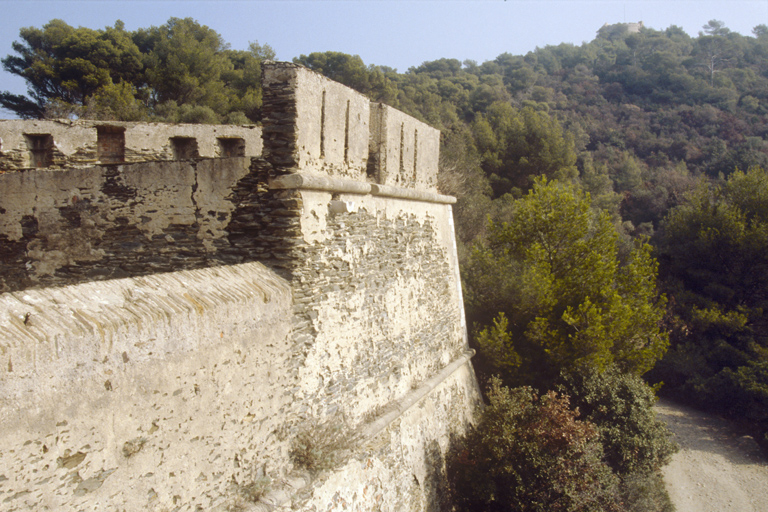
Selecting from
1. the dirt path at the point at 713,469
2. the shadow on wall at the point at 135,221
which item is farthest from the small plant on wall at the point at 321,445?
the dirt path at the point at 713,469

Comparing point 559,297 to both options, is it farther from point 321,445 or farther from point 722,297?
point 722,297

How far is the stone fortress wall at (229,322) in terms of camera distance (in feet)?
8.21

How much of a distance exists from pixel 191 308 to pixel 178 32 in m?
17.8

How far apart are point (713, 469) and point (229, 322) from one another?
11.1m

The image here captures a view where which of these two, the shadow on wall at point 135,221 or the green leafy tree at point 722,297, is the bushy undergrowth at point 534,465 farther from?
the green leafy tree at point 722,297

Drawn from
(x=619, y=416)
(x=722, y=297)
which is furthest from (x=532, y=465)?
(x=722, y=297)

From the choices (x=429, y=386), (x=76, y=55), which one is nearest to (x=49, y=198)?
(x=429, y=386)

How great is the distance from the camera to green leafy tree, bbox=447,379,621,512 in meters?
5.89

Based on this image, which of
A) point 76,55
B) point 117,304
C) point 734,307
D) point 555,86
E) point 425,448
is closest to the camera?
point 117,304

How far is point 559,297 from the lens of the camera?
866 cm

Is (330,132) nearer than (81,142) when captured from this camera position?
Yes

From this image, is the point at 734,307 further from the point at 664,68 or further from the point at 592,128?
the point at 664,68

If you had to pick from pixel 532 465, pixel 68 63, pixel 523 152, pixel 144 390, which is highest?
pixel 68 63

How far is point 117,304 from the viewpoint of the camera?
2.82 metres
